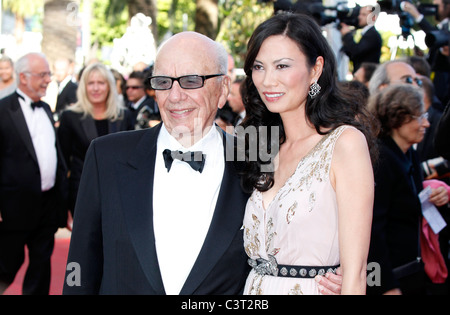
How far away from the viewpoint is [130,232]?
8.74 feet

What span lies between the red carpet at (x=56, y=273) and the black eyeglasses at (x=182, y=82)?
376 centimetres

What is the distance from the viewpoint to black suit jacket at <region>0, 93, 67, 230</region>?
5.62m

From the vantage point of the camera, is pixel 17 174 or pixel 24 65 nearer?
pixel 17 174

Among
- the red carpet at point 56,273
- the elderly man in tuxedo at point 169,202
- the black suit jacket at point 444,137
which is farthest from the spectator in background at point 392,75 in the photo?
the red carpet at point 56,273

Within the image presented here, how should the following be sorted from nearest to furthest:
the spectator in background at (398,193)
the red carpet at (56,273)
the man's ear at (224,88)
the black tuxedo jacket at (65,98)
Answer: the man's ear at (224,88) → the spectator in background at (398,193) → the red carpet at (56,273) → the black tuxedo jacket at (65,98)

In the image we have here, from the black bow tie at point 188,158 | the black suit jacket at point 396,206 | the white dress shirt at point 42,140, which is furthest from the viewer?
the white dress shirt at point 42,140

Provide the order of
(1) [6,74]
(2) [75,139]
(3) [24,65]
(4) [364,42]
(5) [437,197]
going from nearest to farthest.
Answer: (5) [437,197] → (3) [24,65] → (2) [75,139] → (4) [364,42] → (1) [6,74]

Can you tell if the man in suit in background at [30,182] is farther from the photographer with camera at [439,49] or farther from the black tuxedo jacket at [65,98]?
the black tuxedo jacket at [65,98]

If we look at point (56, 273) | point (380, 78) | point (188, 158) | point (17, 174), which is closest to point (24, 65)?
point (17, 174)

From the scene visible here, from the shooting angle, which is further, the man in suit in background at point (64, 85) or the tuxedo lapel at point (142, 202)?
the man in suit in background at point (64, 85)

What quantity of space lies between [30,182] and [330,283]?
12.3ft

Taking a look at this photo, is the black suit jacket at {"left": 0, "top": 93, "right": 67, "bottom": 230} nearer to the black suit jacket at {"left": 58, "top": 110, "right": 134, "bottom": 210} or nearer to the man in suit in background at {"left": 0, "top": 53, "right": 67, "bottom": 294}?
the man in suit in background at {"left": 0, "top": 53, "right": 67, "bottom": 294}

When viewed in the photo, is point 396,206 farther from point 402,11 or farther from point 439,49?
point 402,11

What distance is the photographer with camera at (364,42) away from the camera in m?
7.04
